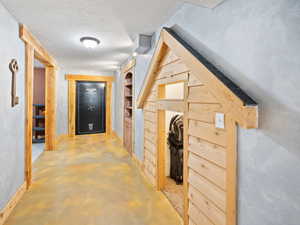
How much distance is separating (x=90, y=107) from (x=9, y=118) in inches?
174

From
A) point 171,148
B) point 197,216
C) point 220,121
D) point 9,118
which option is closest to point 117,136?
point 171,148

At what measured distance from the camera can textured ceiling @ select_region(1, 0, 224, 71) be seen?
6.36ft

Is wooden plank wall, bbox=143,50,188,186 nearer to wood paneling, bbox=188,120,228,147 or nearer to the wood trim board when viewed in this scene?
wood paneling, bbox=188,120,228,147

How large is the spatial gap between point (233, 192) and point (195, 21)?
153 cm

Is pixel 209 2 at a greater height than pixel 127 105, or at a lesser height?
greater

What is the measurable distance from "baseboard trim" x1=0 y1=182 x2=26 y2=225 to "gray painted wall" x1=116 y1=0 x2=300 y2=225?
230 centimetres

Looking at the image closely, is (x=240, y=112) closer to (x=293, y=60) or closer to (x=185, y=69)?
(x=293, y=60)

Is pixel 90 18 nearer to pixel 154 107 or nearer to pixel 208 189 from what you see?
pixel 154 107

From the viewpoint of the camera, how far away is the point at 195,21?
1702mm

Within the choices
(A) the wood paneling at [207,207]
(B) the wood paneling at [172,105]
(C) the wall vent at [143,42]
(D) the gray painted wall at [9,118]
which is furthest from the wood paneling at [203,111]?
(D) the gray painted wall at [9,118]

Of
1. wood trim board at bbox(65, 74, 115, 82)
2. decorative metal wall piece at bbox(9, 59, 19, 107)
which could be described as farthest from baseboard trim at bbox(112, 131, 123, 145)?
decorative metal wall piece at bbox(9, 59, 19, 107)

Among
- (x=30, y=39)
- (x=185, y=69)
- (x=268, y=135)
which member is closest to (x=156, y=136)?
(x=185, y=69)

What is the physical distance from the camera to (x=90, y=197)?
2354 millimetres

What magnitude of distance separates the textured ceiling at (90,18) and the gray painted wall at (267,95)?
0.53 m
